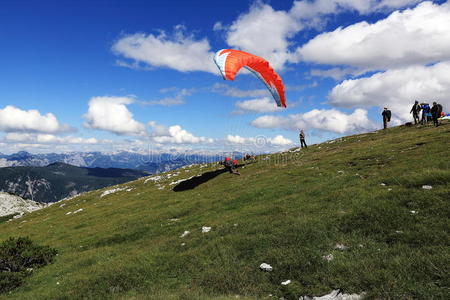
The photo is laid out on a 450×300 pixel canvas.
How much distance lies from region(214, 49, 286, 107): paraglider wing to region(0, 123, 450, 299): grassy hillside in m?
12.3

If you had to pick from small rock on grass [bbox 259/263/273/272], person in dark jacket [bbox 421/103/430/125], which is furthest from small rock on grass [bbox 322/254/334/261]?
person in dark jacket [bbox 421/103/430/125]

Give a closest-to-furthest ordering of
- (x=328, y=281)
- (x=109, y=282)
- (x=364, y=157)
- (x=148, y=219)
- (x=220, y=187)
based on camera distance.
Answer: (x=328, y=281) < (x=109, y=282) < (x=148, y=219) < (x=364, y=157) < (x=220, y=187)

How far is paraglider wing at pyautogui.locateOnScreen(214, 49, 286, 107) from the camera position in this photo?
26.8m

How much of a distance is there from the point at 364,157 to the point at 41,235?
36.5 meters

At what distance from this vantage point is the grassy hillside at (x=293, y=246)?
30.1 feet

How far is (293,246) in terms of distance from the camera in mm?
12172

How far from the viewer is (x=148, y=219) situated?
947 inches

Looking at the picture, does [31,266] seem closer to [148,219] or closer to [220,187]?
[148,219]

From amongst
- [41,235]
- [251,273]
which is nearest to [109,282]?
[251,273]

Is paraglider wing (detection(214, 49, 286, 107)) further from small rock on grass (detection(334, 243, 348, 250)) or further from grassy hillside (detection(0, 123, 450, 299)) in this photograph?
small rock on grass (detection(334, 243, 348, 250))

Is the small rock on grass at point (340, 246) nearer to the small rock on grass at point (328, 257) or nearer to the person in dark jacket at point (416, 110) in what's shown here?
the small rock on grass at point (328, 257)

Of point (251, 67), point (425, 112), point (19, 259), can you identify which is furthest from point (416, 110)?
point (19, 259)

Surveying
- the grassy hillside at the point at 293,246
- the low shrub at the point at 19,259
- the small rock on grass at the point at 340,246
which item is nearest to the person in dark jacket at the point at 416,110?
the grassy hillside at the point at 293,246

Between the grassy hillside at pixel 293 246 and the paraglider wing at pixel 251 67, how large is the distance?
12285mm
